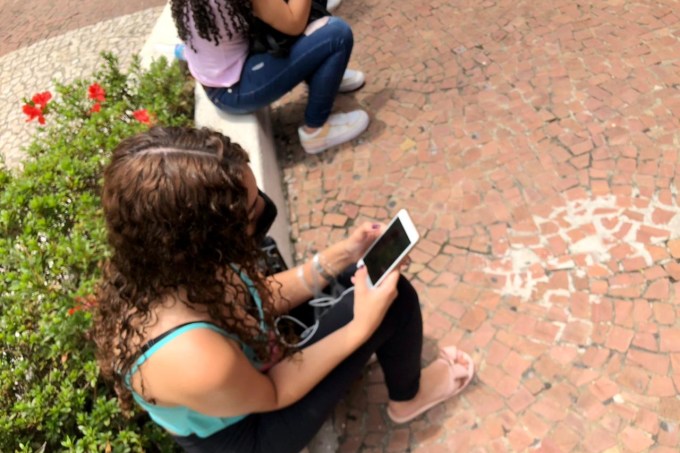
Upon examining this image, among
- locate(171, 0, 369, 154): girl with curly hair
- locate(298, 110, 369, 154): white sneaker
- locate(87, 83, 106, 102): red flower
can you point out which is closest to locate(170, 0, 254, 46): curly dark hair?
locate(171, 0, 369, 154): girl with curly hair

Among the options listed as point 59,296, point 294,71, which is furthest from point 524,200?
point 59,296

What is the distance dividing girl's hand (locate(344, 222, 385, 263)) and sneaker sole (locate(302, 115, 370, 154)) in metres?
1.51

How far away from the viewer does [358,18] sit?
453 cm

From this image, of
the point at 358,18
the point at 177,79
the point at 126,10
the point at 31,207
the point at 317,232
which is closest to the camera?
the point at 31,207

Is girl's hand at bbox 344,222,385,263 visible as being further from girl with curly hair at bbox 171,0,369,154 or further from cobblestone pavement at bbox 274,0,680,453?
girl with curly hair at bbox 171,0,369,154

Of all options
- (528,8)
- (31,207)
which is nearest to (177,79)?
(31,207)

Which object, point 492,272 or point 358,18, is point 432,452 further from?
point 358,18

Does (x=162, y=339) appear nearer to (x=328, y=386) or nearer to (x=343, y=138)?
(x=328, y=386)

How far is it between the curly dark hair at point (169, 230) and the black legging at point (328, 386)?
33cm

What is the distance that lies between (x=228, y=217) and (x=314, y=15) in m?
2.29

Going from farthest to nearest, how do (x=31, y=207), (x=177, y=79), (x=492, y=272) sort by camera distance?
(x=177, y=79), (x=492, y=272), (x=31, y=207)

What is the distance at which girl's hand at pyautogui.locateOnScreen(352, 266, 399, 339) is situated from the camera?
5.97 ft

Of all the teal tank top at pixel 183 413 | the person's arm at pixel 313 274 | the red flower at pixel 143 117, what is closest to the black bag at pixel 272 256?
the person's arm at pixel 313 274

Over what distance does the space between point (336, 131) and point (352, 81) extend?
1.75ft
